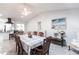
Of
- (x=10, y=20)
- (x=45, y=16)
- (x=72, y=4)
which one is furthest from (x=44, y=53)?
(x=72, y=4)

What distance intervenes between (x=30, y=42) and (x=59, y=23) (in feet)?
2.17

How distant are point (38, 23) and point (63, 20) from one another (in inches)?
18.9

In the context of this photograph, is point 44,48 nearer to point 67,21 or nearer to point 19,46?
point 19,46

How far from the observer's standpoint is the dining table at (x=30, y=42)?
1.79 m

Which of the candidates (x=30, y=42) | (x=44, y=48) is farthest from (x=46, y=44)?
(x=30, y=42)

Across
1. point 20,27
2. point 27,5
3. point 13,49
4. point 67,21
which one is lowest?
point 13,49

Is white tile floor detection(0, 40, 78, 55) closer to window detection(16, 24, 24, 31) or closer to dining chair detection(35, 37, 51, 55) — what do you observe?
dining chair detection(35, 37, 51, 55)

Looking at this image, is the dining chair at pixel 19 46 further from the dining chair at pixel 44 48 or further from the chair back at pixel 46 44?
the chair back at pixel 46 44

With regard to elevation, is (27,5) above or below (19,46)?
above

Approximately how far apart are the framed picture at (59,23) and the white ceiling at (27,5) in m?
0.21

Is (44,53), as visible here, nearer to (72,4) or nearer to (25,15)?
(25,15)

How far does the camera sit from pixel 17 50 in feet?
5.90

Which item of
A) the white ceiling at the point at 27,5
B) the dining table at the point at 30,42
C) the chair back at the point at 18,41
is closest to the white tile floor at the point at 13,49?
the chair back at the point at 18,41

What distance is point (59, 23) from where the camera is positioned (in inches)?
70.5
